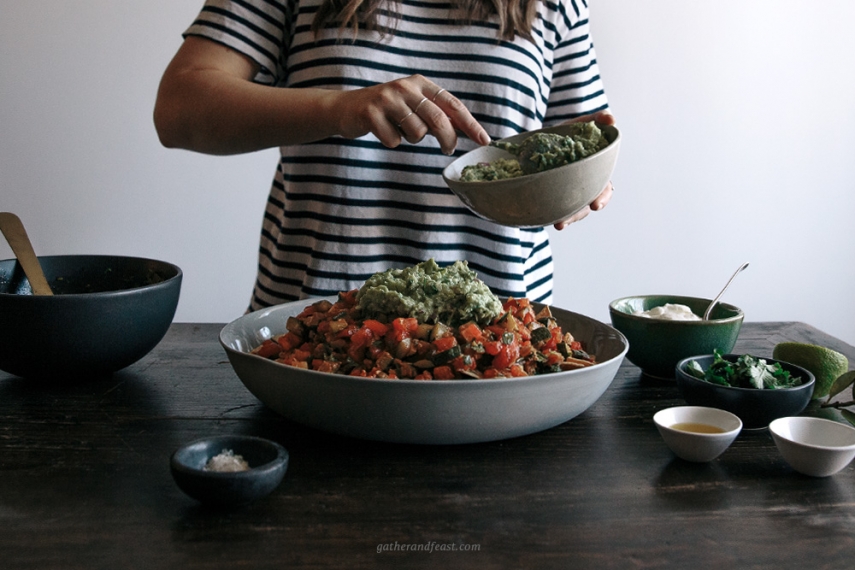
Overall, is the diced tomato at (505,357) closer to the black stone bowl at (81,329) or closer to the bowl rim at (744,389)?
the bowl rim at (744,389)

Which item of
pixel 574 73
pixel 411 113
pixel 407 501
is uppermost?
pixel 574 73

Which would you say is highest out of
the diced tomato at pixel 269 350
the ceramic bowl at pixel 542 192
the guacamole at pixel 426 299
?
the ceramic bowl at pixel 542 192

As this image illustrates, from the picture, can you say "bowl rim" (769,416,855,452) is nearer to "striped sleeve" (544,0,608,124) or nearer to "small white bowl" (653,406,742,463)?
"small white bowl" (653,406,742,463)

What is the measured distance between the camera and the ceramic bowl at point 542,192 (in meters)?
1.15

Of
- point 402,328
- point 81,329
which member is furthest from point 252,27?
point 402,328

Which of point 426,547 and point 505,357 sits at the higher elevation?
point 505,357

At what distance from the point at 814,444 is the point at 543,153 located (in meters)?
0.58

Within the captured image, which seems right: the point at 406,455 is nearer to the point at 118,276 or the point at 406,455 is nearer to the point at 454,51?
the point at 118,276

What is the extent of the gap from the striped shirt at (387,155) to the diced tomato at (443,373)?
67cm

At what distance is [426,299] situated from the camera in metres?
1.14

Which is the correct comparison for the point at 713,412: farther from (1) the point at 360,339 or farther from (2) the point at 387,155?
(2) the point at 387,155

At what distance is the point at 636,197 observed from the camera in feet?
11.3

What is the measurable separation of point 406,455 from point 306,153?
89 cm

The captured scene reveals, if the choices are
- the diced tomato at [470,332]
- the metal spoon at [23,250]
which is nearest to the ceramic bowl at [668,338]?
the diced tomato at [470,332]
